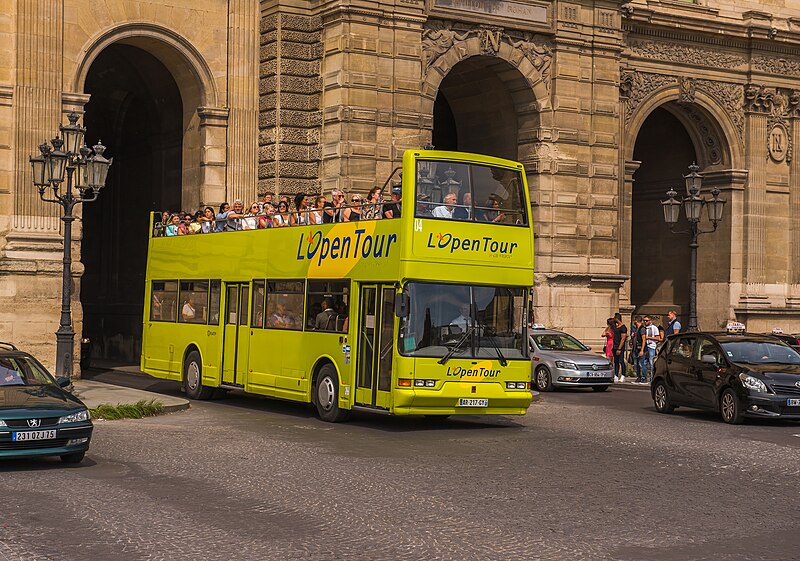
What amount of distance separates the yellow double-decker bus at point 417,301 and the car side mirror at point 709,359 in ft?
12.9

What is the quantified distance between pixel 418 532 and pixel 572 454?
6.00 m

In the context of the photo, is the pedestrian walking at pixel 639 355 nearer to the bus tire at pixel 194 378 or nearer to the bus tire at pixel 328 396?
the bus tire at pixel 194 378

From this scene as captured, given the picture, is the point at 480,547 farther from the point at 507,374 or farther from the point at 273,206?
the point at 273,206

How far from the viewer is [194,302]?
25.0 m

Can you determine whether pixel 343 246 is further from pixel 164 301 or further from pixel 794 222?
pixel 794 222

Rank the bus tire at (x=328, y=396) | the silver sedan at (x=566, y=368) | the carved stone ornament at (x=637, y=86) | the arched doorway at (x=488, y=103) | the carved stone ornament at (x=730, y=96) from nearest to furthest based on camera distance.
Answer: the bus tire at (x=328, y=396), the silver sedan at (x=566, y=368), the arched doorway at (x=488, y=103), the carved stone ornament at (x=637, y=86), the carved stone ornament at (x=730, y=96)

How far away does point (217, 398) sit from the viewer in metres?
25.0

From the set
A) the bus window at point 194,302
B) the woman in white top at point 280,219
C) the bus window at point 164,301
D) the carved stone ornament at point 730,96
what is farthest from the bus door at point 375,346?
the carved stone ornament at point 730,96

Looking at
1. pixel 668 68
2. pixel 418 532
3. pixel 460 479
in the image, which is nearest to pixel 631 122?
pixel 668 68

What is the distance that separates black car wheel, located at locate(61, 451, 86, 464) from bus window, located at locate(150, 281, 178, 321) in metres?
11.2

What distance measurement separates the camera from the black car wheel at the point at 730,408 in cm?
2117

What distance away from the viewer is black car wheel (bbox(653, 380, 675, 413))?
925 inches

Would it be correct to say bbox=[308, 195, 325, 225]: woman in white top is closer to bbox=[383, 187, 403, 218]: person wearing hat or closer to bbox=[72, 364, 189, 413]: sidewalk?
bbox=[383, 187, 403, 218]: person wearing hat

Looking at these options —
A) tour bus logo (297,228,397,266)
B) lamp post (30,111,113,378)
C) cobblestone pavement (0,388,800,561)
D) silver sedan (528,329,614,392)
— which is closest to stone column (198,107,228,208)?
lamp post (30,111,113,378)
